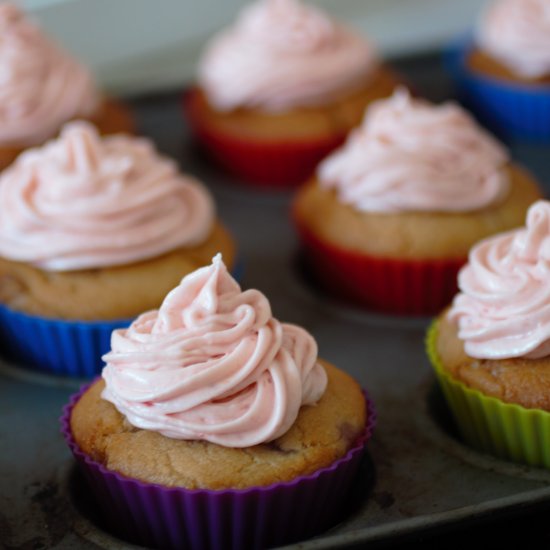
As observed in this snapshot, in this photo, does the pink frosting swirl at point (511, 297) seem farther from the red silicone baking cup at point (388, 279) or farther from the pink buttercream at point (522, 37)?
the pink buttercream at point (522, 37)

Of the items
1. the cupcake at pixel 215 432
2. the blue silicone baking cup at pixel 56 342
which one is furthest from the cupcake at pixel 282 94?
the cupcake at pixel 215 432

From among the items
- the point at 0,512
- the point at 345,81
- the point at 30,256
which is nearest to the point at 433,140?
the point at 345,81

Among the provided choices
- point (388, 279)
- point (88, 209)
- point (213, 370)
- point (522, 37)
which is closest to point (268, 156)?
point (388, 279)

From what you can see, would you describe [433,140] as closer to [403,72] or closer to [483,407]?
[483,407]

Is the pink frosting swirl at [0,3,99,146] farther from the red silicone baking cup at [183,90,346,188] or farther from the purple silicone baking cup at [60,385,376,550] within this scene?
the purple silicone baking cup at [60,385,376,550]

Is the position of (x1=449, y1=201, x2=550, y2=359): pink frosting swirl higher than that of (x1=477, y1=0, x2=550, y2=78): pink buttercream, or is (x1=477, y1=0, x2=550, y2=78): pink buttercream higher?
(x1=449, y1=201, x2=550, y2=359): pink frosting swirl

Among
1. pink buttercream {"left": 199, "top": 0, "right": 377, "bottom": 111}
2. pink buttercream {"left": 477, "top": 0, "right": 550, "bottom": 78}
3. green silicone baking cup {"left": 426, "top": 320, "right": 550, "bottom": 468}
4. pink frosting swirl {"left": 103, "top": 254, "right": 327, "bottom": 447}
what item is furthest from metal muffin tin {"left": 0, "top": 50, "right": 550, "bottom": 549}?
Result: pink buttercream {"left": 477, "top": 0, "right": 550, "bottom": 78}
